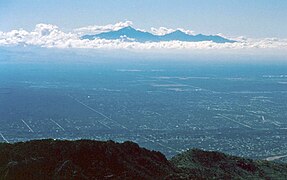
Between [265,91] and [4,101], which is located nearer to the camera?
[4,101]

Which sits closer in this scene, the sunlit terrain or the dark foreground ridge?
the dark foreground ridge

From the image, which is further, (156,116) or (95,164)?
(156,116)

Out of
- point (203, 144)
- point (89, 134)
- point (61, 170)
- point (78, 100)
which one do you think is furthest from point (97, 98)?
point (61, 170)

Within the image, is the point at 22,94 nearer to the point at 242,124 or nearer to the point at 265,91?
the point at 242,124

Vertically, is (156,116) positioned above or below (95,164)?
below

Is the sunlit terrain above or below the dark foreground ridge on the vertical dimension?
below

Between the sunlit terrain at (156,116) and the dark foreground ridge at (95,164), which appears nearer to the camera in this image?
the dark foreground ridge at (95,164)

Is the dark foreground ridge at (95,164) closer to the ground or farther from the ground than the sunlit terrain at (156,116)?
farther from the ground

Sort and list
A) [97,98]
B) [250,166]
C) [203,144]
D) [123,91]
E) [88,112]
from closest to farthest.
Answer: [250,166]
[203,144]
[88,112]
[97,98]
[123,91]
